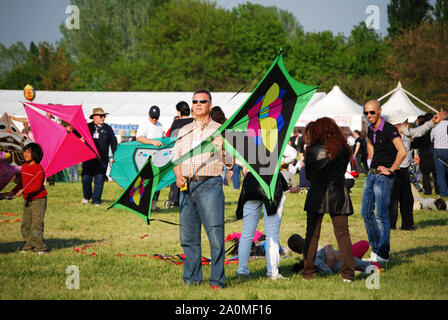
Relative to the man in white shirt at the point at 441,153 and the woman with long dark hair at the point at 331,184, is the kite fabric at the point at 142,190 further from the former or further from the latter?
the man in white shirt at the point at 441,153

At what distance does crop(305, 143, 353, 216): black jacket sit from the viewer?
6379mm

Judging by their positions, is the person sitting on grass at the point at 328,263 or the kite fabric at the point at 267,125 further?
the person sitting on grass at the point at 328,263

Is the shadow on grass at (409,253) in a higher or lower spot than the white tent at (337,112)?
lower

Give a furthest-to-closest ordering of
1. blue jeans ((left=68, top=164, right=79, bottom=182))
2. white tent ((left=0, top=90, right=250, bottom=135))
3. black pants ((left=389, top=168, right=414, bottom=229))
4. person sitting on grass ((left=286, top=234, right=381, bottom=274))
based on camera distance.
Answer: white tent ((left=0, top=90, right=250, bottom=135)), blue jeans ((left=68, top=164, right=79, bottom=182)), black pants ((left=389, top=168, right=414, bottom=229)), person sitting on grass ((left=286, top=234, right=381, bottom=274))

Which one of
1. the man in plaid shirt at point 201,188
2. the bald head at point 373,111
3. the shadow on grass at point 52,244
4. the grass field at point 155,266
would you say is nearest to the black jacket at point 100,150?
the grass field at point 155,266

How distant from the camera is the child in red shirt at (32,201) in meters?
8.27

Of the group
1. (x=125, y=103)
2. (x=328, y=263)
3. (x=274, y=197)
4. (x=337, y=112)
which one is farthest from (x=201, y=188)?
(x=125, y=103)

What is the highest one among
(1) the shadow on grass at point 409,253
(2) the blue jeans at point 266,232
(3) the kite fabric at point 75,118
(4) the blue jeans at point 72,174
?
(3) the kite fabric at point 75,118

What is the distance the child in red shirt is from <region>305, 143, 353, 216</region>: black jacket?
13.5 feet

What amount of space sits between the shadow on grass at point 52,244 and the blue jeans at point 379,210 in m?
4.55

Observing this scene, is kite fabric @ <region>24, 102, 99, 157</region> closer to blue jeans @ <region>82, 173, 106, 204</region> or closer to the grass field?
blue jeans @ <region>82, 173, 106, 204</region>

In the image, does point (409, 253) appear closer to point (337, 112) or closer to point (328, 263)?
point (328, 263)

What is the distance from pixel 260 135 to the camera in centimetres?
611

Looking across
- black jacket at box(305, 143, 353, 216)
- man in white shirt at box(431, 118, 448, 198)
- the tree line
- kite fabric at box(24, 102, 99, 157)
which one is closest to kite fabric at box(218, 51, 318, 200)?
black jacket at box(305, 143, 353, 216)
